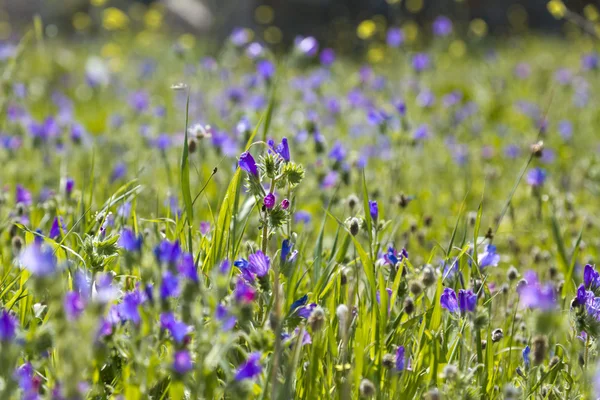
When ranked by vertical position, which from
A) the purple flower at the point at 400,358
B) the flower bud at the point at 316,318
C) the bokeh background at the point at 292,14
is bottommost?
the bokeh background at the point at 292,14

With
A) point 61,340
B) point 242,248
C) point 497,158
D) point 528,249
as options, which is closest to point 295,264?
point 242,248

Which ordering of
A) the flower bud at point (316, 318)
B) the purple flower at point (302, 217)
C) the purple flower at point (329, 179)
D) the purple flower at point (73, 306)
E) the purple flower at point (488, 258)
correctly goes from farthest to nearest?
1. the purple flower at point (329, 179)
2. the purple flower at point (302, 217)
3. the purple flower at point (488, 258)
4. the flower bud at point (316, 318)
5. the purple flower at point (73, 306)

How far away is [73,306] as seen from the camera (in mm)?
1043

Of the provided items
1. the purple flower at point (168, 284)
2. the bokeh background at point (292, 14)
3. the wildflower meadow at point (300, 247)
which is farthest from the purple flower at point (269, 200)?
the bokeh background at point (292, 14)

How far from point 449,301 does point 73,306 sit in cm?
79

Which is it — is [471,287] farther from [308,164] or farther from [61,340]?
[308,164]

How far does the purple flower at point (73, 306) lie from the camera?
102 cm

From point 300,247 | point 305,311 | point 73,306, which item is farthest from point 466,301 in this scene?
point 73,306

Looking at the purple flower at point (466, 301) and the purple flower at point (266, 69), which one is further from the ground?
the purple flower at point (466, 301)

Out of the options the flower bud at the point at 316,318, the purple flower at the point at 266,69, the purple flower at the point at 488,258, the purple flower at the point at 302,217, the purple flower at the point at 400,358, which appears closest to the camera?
the flower bud at the point at 316,318

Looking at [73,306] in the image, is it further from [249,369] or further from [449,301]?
[449,301]

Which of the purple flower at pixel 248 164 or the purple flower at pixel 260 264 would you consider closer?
the purple flower at pixel 260 264

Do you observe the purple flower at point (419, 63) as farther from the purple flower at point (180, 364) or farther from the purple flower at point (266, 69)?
the purple flower at point (180, 364)

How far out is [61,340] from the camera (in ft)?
3.15
